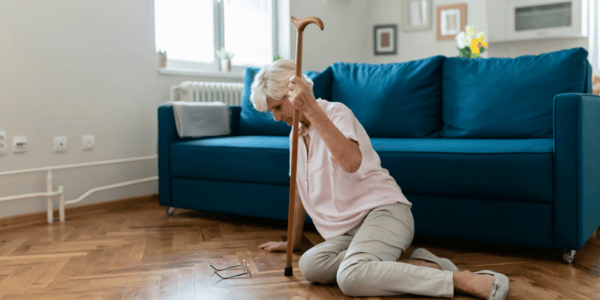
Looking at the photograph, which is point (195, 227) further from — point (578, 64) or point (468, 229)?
point (578, 64)

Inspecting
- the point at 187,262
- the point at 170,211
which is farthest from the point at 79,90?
the point at 187,262

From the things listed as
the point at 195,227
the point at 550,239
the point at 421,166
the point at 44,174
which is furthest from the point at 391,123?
the point at 44,174

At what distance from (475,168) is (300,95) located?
847 mm

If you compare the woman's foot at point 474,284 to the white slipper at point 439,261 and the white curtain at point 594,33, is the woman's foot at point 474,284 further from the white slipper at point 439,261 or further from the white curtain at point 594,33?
the white curtain at point 594,33

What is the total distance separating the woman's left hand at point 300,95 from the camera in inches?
58.4

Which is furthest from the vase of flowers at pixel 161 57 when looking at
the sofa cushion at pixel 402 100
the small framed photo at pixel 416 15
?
the small framed photo at pixel 416 15

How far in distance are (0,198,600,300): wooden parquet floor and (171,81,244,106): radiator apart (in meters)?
1.11

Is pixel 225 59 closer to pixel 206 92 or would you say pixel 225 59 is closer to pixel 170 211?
pixel 206 92

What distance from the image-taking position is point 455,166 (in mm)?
1939

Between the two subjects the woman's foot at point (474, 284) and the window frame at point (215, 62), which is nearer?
the woman's foot at point (474, 284)

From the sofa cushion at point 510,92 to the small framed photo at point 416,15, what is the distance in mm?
2977

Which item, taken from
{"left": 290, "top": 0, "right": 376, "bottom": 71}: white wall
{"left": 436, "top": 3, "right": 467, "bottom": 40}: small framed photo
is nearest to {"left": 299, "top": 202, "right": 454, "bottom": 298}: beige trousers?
{"left": 290, "top": 0, "right": 376, "bottom": 71}: white wall

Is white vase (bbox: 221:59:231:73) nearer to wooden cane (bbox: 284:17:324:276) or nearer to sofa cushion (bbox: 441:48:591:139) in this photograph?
sofa cushion (bbox: 441:48:591:139)

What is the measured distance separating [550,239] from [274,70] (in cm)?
121
